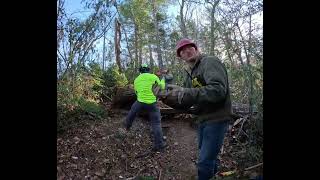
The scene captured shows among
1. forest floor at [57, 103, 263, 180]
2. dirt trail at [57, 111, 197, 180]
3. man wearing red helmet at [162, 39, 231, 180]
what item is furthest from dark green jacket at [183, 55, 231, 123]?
dirt trail at [57, 111, 197, 180]

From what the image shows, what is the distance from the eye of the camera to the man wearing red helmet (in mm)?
2539

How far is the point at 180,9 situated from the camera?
45.6 ft

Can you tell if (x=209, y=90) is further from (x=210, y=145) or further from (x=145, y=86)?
(x=145, y=86)

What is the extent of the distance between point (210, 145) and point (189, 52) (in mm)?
884

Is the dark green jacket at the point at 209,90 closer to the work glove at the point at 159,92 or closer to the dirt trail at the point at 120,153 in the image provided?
the work glove at the point at 159,92

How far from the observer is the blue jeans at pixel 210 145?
9.28 ft

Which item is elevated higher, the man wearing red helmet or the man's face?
the man's face

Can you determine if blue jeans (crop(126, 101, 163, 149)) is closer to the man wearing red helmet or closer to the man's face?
the man wearing red helmet

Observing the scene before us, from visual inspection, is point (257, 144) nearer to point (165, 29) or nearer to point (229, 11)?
point (229, 11)

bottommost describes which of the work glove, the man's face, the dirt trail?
the dirt trail
